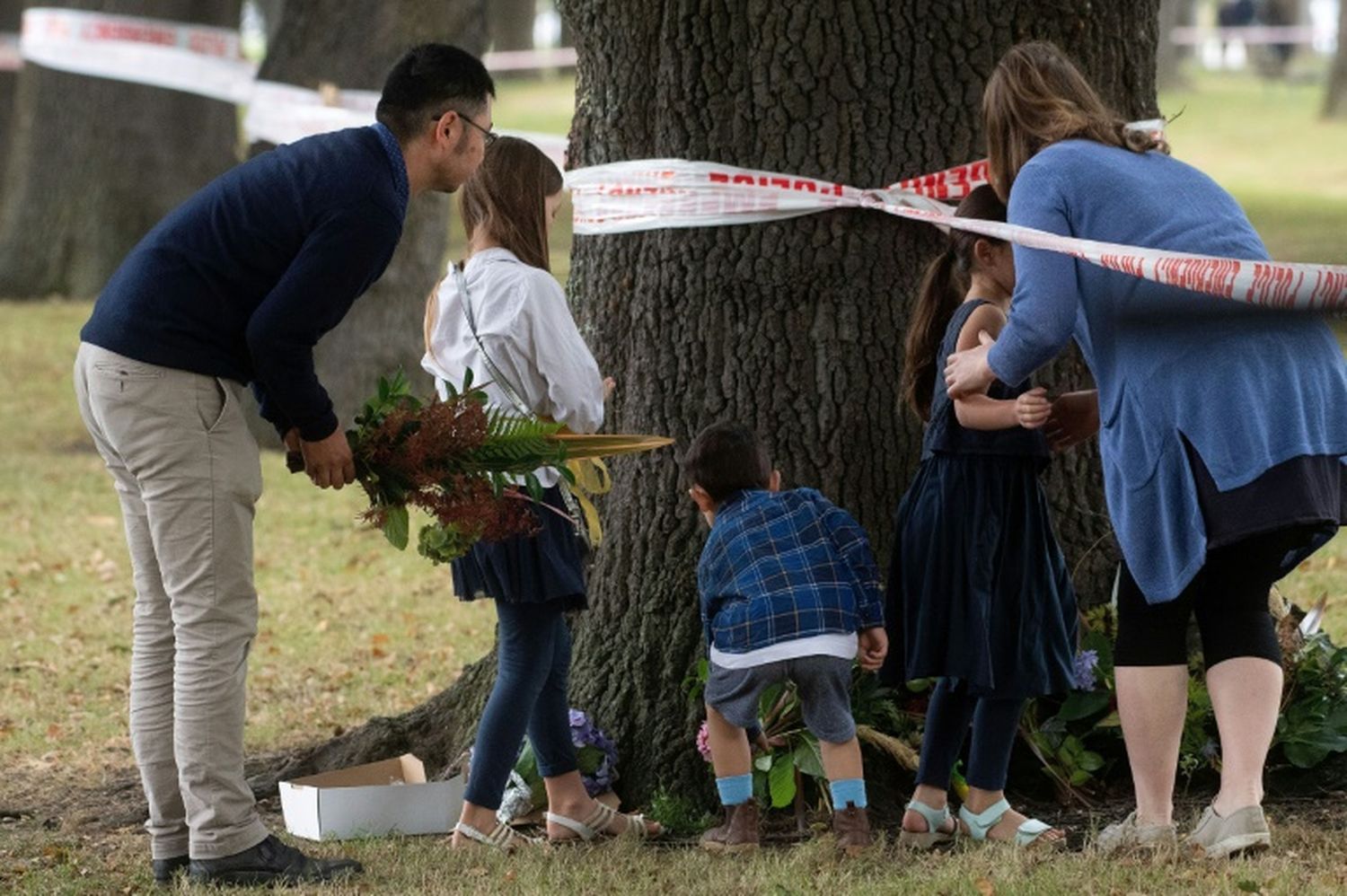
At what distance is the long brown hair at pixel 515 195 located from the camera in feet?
16.4

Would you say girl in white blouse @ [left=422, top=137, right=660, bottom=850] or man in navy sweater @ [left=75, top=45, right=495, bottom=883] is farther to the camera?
girl in white blouse @ [left=422, top=137, right=660, bottom=850]

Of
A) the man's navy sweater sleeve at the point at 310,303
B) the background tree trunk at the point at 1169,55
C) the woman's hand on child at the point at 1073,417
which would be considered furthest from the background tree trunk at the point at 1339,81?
the man's navy sweater sleeve at the point at 310,303

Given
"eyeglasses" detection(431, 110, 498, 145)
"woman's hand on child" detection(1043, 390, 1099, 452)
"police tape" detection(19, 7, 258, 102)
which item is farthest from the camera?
"police tape" detection(19, 7, 258, 102)

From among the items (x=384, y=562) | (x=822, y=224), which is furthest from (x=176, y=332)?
(x=384, y=562)

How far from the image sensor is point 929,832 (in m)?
4.98

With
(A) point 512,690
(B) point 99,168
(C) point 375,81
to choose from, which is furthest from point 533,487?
(B) point 99,168

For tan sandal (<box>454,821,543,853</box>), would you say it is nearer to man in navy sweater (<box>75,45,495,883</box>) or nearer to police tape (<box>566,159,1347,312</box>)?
man in navy sweater (<box>75,45,495,883</box>)

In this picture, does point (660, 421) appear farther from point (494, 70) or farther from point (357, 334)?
point (494, 70)

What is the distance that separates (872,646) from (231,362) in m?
1.62

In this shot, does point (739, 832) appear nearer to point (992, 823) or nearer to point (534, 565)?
point (992, 823)

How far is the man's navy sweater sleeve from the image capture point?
4.31 meters

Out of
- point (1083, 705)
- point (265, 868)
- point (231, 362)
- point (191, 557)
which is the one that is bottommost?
point (265, 868)

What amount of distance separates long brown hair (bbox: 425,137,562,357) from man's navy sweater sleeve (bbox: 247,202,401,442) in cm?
63

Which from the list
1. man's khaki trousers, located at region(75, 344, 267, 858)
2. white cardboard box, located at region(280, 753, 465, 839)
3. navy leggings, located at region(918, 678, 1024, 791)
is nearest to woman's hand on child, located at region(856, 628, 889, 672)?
navy leggings, located at region(918, 678, 1024, 791)
